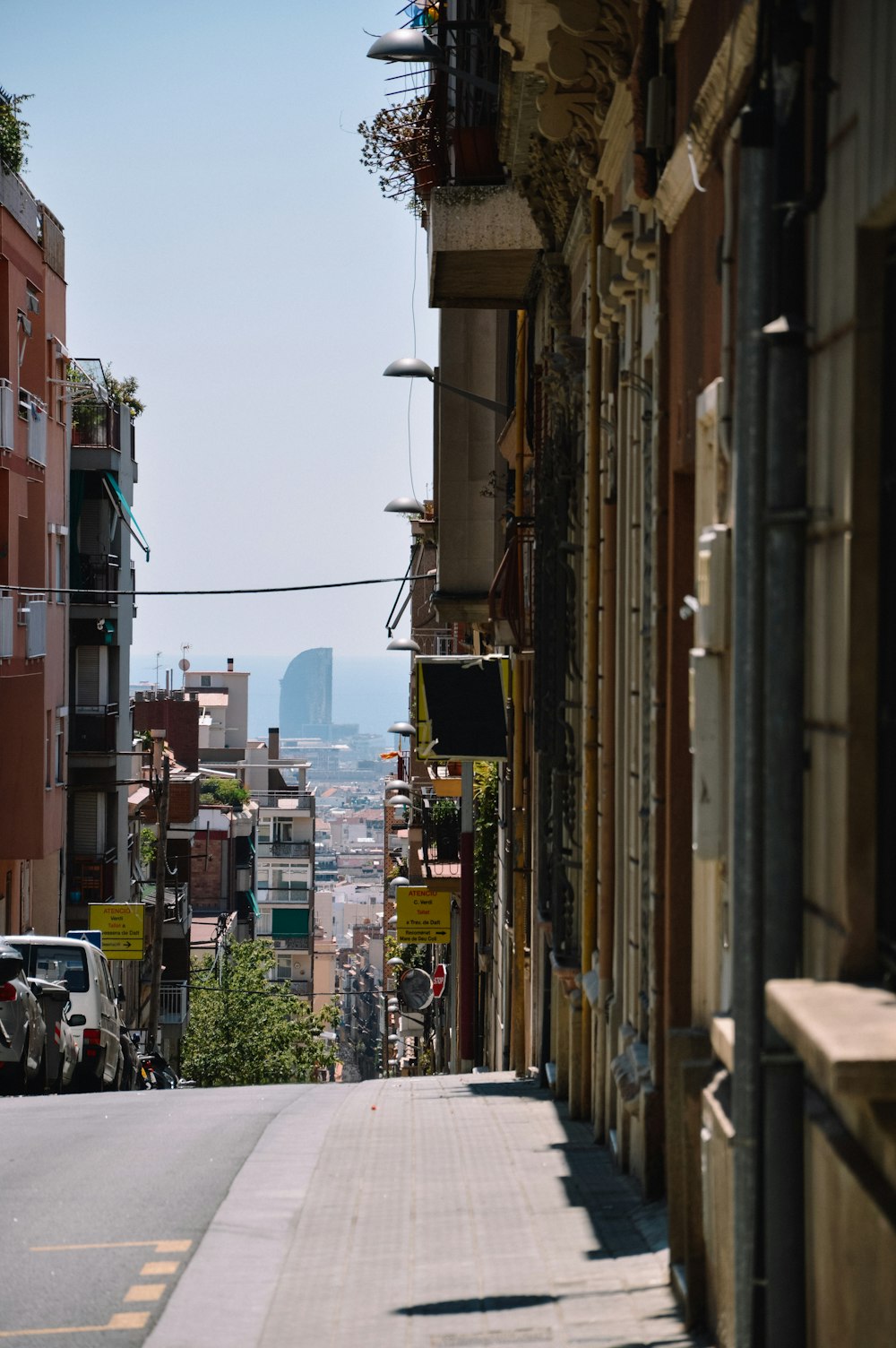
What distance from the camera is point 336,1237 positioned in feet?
26.9

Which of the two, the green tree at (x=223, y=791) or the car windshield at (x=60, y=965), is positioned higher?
the car windshield at (x=60, y=965)

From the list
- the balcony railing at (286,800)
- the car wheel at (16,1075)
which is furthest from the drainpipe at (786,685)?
the balcony railing at (286,800)

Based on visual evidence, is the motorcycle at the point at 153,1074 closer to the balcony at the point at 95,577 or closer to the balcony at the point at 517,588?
the balcony at the point at 517,588

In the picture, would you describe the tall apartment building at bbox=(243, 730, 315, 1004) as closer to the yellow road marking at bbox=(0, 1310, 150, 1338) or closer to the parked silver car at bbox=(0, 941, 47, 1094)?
the parked silver car at bbox=(0, 941, 47, 1094)

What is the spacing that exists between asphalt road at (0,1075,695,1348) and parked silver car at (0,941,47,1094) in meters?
4.47

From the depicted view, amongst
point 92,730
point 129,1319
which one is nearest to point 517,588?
point 129,1319

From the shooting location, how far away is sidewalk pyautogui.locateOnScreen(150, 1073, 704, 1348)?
257 inches

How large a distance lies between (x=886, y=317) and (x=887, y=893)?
1435 mm

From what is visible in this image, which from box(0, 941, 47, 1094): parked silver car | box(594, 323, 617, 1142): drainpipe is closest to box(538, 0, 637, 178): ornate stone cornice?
box(594, 323, 617, 1142): drainpipe

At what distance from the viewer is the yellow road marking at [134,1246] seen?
840 cm

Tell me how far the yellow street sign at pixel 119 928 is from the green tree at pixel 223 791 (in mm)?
46655

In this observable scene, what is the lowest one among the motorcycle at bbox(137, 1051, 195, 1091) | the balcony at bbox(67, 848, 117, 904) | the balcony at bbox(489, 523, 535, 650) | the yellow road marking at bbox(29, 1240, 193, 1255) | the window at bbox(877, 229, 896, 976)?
the motorcycle at bbox(137, 1051, 195, 1091)

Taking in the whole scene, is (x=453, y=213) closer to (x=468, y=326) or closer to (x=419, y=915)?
(x=468, y=326)

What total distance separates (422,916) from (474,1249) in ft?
81.6
